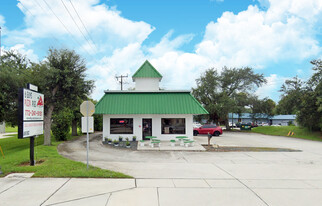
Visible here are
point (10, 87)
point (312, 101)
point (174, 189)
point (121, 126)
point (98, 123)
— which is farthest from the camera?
point (98, 123)

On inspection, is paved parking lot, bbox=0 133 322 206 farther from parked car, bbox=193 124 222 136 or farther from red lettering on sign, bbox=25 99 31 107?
parked car, bbox=193 124 222 136

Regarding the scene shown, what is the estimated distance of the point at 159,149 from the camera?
16.0 meters

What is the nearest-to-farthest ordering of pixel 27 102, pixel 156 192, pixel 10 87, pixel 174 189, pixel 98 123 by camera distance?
pixel 156 192 → pixel 174 189 → pixel 27 102 → pixel 10 87 → pixel 98 123

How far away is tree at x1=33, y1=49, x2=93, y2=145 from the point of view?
54.2 feet

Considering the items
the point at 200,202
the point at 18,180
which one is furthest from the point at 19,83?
the point at 200,202

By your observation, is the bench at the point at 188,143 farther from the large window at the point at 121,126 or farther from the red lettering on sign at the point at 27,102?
the red lettering on sign at the point at 27,102

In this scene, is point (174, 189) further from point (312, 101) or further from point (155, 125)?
point (312, 101)

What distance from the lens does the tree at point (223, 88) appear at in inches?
1539

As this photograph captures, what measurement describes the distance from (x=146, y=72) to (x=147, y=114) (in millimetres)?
5926

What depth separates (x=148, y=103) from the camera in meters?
20.8

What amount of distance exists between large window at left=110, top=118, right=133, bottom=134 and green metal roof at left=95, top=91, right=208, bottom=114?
128 centimetres

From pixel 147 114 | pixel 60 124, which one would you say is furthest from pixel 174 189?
pixel 60 124

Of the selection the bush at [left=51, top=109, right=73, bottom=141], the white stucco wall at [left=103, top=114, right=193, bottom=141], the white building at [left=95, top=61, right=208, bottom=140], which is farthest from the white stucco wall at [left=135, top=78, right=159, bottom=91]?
the bush at [left=51, top=109, right=73, bottom=141]

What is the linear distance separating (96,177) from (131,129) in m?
12.9
